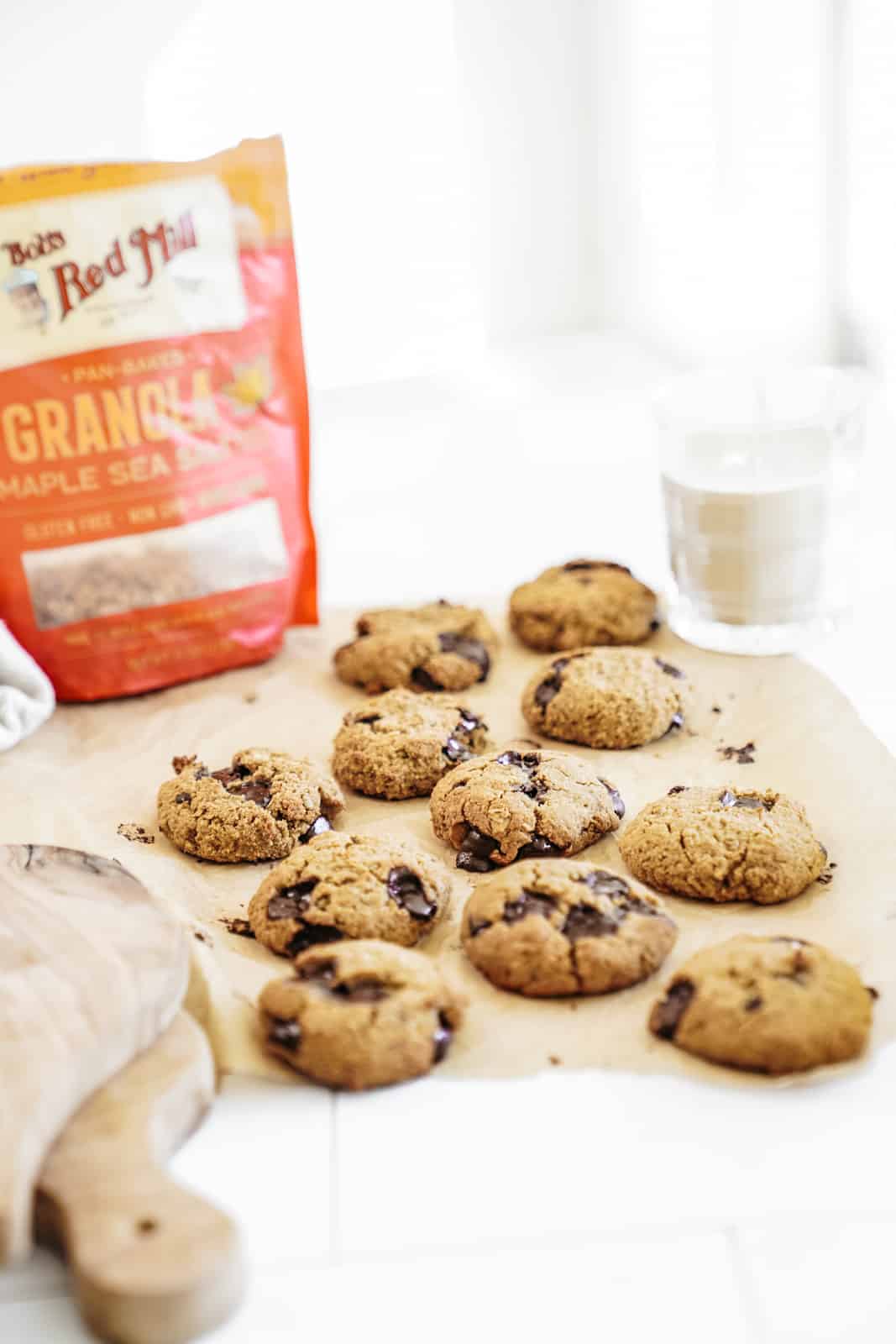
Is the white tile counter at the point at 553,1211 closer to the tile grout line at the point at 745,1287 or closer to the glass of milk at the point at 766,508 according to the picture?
the tile grout line at the point at 745,1287

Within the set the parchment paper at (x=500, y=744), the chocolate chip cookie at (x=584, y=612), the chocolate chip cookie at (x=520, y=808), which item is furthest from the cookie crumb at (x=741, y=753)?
the chocolate chip cookie at (x=584, y=612)

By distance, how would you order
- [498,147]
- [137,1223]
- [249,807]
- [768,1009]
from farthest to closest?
1. [498,147]
2. [249,807]
3. [768,1009]
4. [137,1223]

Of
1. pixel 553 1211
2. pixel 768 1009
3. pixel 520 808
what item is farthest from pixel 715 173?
pixel 553 1211

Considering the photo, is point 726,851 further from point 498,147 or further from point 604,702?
point 498,147

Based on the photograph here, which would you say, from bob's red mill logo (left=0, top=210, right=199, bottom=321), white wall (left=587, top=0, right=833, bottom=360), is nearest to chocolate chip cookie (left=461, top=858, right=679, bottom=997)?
bob's red mill logo (left=0, top=210, right=199, bottom=321)

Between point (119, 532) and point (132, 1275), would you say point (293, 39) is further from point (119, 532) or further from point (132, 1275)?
point (132, 1275)

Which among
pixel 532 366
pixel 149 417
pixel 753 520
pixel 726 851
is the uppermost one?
pixel 149 417

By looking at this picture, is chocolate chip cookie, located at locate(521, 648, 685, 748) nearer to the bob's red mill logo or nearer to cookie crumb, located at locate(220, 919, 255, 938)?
cookie crumb, located at locate(220, 919, 255, 938)
